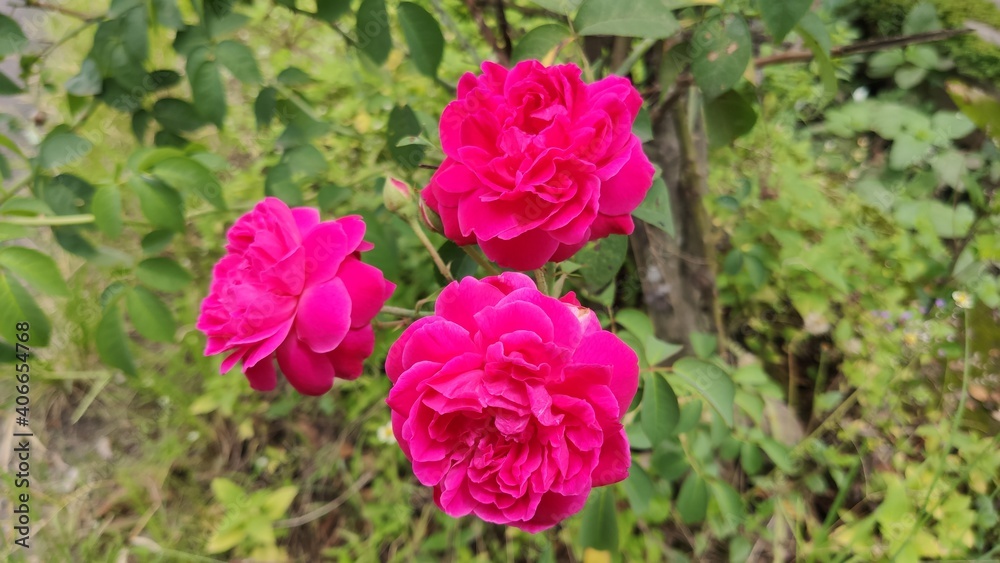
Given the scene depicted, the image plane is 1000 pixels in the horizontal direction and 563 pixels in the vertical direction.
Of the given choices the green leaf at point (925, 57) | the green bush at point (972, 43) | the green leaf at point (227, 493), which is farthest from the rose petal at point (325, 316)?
the green bush at point (972, 43)

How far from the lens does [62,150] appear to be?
100 cm

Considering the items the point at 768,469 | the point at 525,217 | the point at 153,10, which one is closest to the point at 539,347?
the point at 525,217

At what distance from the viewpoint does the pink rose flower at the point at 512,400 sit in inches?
20.2

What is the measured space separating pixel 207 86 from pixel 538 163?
0.76 meters

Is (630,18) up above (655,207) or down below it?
above

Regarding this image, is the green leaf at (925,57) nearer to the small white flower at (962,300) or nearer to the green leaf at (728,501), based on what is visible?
the small white flower at (962,300)

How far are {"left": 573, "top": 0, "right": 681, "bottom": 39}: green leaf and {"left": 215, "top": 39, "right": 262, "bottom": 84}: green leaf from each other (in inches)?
24.1

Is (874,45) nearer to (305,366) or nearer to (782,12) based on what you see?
(782,12)

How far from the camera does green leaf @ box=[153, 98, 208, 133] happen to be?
113 cm

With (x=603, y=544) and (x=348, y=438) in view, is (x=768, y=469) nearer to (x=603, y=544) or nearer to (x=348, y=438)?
(x=603, y=544)

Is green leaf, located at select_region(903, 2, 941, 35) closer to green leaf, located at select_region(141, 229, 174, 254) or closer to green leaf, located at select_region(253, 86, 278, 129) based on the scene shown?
green leaf, located at select_region(253, 86, 278, 129)

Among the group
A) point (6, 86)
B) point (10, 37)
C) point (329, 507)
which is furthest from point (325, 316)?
point (329, 507)

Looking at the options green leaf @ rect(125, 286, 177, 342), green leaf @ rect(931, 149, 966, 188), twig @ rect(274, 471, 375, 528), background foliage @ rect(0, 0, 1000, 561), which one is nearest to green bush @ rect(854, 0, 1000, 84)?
background foliage @ rect(0, 0, 1000, 561)

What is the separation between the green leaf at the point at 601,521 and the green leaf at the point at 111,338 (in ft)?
3.04
